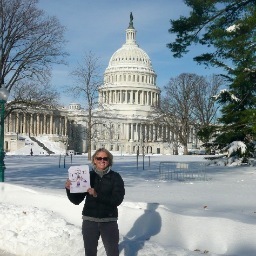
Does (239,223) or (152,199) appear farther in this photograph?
(152,199)

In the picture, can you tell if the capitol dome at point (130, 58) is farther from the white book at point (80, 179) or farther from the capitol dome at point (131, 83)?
the white book at point (80, 179)

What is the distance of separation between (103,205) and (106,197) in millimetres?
97

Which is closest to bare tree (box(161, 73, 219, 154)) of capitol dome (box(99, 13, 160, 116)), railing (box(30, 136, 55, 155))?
railing (box(30, 136, 55, 155))

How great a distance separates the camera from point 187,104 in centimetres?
5369

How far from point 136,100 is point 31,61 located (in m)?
111

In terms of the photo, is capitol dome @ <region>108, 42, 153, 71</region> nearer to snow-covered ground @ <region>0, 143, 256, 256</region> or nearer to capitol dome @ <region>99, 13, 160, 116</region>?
capitol dome @ <region>99, 13, 160, 116</region>

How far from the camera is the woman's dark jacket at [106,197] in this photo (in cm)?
509

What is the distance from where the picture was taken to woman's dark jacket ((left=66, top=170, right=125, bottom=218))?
5.09 m

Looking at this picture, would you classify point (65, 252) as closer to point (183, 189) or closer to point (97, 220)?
point (97, 220)

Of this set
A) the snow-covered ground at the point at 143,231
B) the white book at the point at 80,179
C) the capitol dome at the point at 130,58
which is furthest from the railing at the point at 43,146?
the white book at the point at 80,179

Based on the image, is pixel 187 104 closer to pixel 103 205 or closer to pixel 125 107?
pixel 103 205

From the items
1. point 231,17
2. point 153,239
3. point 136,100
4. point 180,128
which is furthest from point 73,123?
point 153,239

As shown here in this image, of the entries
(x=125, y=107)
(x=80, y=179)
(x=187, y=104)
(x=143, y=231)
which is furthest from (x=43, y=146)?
(x=80, y=179)

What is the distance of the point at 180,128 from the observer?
56844 millimetres
